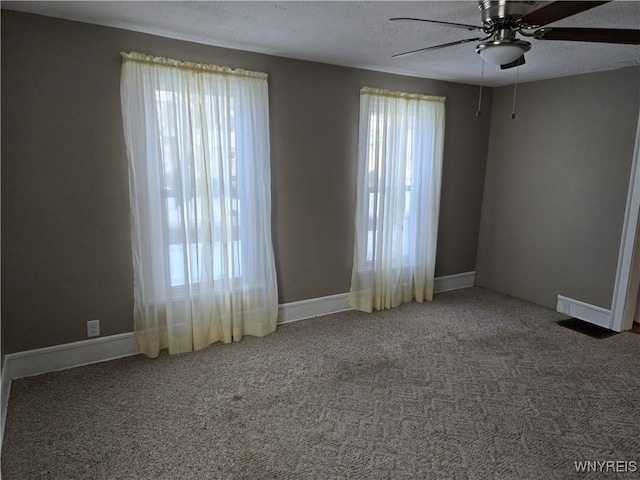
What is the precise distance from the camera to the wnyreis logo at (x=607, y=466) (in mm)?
2096

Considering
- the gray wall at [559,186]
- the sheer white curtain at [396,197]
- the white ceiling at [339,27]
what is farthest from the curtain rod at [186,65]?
the gray wall at [559,186]

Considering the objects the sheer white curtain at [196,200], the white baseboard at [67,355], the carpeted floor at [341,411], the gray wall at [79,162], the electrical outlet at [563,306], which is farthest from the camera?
the electrical outlet at [563,306]

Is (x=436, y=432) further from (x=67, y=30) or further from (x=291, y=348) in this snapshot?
(x=67, y=30)

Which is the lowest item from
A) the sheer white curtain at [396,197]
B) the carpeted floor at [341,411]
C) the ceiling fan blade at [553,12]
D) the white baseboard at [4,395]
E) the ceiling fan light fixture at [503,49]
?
the carpeted floor at [341,411]

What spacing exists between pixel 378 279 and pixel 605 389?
2.04 metres

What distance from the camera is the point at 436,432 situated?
7.73 ft

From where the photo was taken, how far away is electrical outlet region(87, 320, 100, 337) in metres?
2.98

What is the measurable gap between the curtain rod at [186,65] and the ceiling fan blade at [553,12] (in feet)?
6.68

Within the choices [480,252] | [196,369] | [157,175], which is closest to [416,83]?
[480,252]

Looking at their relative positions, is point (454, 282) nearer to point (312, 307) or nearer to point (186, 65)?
point (312, 307)

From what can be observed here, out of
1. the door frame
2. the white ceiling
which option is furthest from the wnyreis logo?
the white ceiling

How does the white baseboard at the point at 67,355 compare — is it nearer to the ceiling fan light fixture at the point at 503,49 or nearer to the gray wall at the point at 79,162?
the gray wall at the point at 79,162

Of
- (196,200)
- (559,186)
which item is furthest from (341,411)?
(559,186)

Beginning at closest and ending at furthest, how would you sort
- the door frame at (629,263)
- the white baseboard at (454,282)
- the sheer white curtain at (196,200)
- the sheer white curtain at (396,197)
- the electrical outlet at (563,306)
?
the sheer white curtain at (196,200)
the door frame at (629,263)
the sheer white curtain at (396,197)
the electrical outlet at (563,306)
the white baseboard at (454,282)
